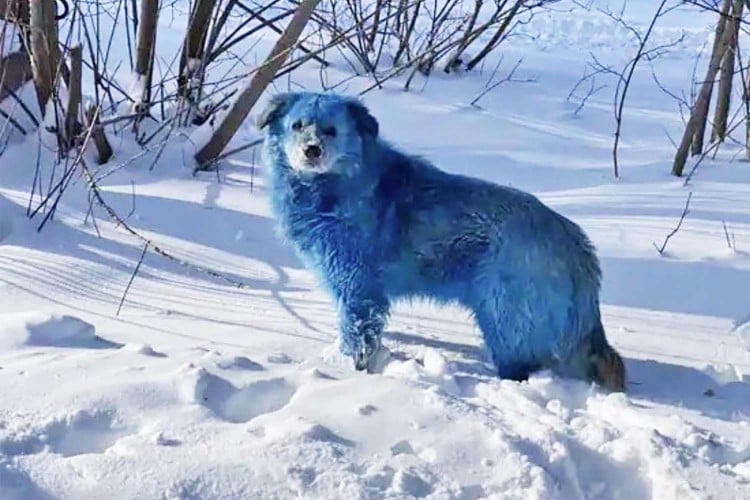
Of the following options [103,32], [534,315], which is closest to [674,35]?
[103,32]

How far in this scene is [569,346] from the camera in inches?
136

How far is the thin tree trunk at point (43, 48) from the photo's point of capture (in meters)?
5.40

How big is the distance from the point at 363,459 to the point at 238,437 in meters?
0.29

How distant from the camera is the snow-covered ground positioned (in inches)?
93.5

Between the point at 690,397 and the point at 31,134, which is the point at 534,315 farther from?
the point at 31,134

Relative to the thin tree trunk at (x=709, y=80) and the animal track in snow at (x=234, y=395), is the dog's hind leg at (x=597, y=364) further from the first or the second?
the thin tree trunk at (x=709, y=80)

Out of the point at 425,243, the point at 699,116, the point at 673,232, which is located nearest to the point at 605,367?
the point at 425,243

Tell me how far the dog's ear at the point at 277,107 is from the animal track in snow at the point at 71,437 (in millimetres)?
1301

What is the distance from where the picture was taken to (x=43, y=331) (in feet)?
10.3

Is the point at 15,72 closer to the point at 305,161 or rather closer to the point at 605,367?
the point at 305,161

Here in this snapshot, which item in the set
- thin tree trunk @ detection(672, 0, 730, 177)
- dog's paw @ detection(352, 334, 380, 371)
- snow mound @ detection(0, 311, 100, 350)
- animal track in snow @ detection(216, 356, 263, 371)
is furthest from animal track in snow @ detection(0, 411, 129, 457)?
thin tree trunk @ detection(672, 0, 730, 177)

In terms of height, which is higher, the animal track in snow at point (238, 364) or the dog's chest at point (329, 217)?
the dog's chest at point (329, 217)

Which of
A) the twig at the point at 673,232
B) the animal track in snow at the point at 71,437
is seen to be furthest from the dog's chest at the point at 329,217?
the twig at the point at 673,232

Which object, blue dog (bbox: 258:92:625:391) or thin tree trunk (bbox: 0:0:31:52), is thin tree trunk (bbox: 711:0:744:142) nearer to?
blue dog (bbox: 258:92:625:391)
